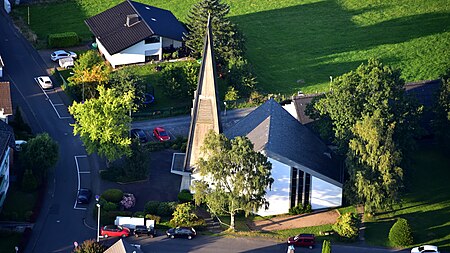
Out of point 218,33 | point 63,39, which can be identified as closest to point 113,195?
point 218,33

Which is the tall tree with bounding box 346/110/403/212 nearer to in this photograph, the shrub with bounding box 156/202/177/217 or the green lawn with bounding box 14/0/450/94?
the shrub with bounding box 156/202/177/217

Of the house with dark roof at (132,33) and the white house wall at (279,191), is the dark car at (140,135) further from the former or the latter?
the white house wall at (279,191)

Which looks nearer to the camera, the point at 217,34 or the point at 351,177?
the point at 351,177

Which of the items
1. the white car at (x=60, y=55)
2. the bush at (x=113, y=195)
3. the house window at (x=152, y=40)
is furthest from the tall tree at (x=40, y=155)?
the house window at (x=152, y=40)

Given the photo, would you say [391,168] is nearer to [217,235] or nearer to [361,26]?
[217,235]

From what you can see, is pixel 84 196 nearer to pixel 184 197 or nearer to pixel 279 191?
pixel 184 197

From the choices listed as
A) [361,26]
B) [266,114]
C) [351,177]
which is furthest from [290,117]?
[361,26]
